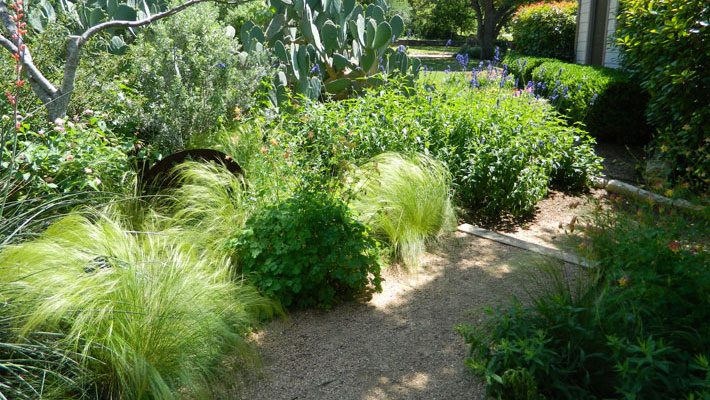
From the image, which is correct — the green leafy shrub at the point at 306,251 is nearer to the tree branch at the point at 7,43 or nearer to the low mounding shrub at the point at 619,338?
the low mounding shrub at the point at 619,338

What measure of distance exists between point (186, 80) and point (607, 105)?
5490mm

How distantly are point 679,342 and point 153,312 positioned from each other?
7.82ft

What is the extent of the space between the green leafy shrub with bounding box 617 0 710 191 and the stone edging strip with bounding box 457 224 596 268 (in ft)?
4.94

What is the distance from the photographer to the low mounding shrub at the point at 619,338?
2.45m

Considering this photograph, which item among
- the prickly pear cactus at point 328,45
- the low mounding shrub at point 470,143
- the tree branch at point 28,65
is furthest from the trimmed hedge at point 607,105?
the tree branch at point 28,65

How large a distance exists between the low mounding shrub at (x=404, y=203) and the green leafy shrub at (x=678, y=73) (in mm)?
2071

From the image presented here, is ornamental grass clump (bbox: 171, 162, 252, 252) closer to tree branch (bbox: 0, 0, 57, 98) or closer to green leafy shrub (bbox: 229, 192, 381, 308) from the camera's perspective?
green leafy shrub (bbox: 229, 192, 381, 308)

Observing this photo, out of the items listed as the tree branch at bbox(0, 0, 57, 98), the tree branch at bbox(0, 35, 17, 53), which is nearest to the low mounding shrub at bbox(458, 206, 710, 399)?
the tree branch at bbox(0, 35, 17, 53)

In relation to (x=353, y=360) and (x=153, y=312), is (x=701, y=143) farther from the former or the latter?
→ (x=153, y=312)

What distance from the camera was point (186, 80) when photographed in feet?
19.8

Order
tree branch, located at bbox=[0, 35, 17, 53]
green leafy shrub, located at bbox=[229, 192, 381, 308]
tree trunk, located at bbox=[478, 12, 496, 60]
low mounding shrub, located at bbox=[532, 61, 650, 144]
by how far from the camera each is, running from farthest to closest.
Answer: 1. tree trunk, located at bbox=[478, 12, 496, 60]
2. low mounding shrub, located at bbox=[532, 61, 650, 144]
3. tree branch, located at bbox=[0, 35, 17, 53]
4. green leafy shrub, located at bbox=[229, 192, 381, 308]

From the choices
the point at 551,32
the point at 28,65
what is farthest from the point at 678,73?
the point at 551,32

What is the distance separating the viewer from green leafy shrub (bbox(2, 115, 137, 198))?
4.42 m

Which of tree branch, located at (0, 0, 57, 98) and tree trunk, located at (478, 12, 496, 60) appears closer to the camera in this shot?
tree branch, located at (0, 0, 57, 98)
